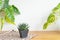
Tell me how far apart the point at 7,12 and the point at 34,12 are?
345 millimetres

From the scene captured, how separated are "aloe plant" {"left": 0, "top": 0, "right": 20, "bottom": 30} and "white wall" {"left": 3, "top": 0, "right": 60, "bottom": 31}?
7cm

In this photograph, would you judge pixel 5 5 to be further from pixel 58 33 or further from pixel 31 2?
pixel 58 33

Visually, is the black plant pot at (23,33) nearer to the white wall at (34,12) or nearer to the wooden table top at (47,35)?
the wooden table top at (47,35)

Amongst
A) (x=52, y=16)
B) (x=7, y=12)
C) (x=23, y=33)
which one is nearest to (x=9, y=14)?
(x=7, y=12)

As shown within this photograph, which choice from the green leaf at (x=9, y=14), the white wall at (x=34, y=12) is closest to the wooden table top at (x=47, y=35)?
the white wall at (x=34, y=12)

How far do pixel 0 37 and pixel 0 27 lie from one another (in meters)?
0.19

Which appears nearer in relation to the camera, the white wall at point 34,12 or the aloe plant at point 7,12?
the aloe plant at point 7,12

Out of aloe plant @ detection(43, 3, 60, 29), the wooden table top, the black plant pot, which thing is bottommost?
the wooden table top

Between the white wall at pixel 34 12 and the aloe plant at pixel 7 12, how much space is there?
0.07 m

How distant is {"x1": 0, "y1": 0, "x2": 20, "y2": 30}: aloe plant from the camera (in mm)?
1536

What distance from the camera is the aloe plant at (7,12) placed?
1536mm

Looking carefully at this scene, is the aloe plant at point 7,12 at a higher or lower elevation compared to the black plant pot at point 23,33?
higher

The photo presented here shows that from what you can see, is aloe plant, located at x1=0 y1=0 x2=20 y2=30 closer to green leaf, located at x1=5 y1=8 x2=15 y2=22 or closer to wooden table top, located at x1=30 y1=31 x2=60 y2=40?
green leaf, located at x1=5 y1=8 x2=15 y2=22

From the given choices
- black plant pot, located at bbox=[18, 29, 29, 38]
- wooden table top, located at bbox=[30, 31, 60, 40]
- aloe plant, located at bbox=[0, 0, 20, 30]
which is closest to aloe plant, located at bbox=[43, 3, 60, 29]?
wooden table top, located at bbox=[30, 31, 60, 40]
